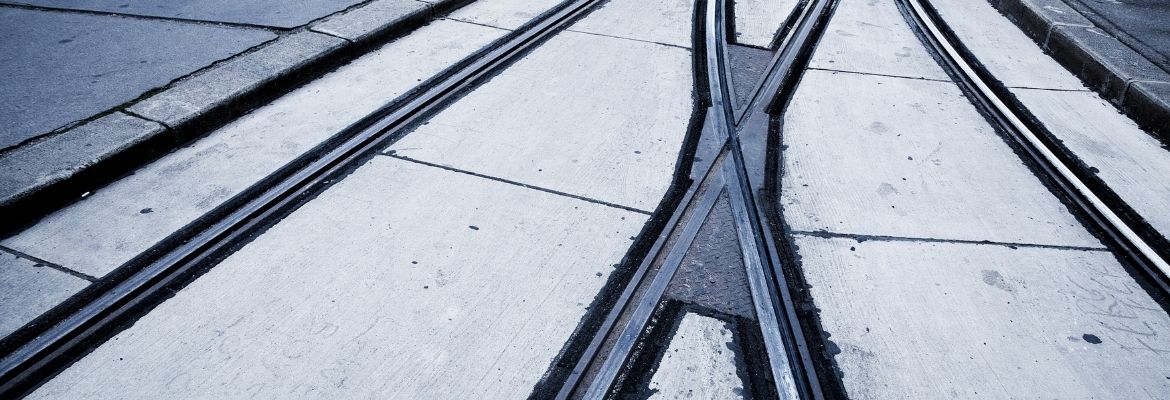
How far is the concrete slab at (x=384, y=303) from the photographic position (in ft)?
7.79

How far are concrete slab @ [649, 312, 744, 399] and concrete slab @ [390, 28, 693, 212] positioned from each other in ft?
2.81

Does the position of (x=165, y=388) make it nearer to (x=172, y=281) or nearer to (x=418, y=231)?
(x=172, y=281)

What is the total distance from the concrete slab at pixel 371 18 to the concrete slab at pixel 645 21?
124 centimetres

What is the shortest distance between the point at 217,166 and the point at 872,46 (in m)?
4.69

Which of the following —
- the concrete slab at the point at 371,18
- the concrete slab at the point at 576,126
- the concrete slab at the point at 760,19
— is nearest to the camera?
the concrete slab at the point at 576,126

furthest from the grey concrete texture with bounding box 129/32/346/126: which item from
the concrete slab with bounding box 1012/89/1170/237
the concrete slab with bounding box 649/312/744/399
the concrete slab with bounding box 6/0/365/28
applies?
the concrete slab with bounding box 1012/89/1170/237

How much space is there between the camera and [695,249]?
10.3 feet

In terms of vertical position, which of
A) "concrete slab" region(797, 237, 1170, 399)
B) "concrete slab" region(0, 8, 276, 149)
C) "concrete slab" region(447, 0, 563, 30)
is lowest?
"concrete slab" region(797, 237, 1170, 399)

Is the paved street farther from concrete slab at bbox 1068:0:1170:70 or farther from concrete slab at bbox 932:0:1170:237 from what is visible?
concrete slab at bbox 1068:0:1170:70

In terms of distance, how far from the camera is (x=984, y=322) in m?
2.78

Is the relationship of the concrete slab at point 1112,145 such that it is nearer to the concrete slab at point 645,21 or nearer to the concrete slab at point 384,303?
the concrete slab at point 645,21

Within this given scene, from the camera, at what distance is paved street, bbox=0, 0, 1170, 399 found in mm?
2500

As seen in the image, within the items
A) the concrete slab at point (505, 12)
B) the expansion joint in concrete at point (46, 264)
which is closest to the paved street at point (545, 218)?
the expansion joint in concrete at point (46, 264)

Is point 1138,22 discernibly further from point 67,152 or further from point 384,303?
point 67,152
